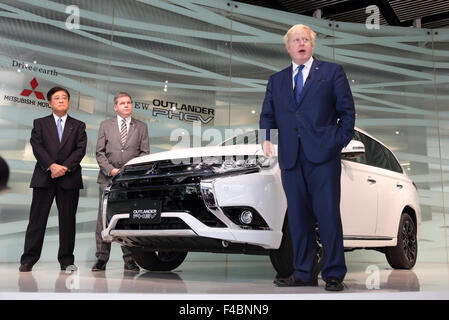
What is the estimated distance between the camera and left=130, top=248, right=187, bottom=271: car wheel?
171 inches

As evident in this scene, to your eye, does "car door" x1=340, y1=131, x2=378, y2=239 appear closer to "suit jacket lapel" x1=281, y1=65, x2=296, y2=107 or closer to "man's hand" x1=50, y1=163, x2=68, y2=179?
"suit jacket lapel" x1=281, y1=65, x2=296, y2=107

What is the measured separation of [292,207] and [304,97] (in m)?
0.72

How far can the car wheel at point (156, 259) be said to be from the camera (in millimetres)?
4349

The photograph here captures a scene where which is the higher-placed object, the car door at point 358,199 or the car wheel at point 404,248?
the car door at point 358,199

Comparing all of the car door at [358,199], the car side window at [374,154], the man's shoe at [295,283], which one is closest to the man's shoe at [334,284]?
the man's shoe at [295,283]

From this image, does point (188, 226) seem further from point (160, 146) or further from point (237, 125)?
point (237, 125)

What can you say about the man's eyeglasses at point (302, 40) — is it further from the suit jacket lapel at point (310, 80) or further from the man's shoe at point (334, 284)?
the man's shoe at point (334, 284)

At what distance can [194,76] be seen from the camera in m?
7.08

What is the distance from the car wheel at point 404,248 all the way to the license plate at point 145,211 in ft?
9.10

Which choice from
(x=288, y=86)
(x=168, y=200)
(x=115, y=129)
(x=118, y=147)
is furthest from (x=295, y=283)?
(x=115, y=129)

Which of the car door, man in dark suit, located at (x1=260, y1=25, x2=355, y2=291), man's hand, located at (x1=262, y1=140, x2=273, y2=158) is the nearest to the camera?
man in dark suit, located at (x1=260, y1=25, x2=355, y2=291)

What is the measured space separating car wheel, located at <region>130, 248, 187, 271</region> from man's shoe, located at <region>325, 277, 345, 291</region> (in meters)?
1.95

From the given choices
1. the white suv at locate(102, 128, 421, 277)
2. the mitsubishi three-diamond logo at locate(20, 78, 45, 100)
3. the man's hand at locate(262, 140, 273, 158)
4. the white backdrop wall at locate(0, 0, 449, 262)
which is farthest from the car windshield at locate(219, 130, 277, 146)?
the mitsubishi three-diamond logo at locate(20, 78, 45, 100)

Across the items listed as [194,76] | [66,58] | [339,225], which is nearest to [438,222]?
[194,76]
